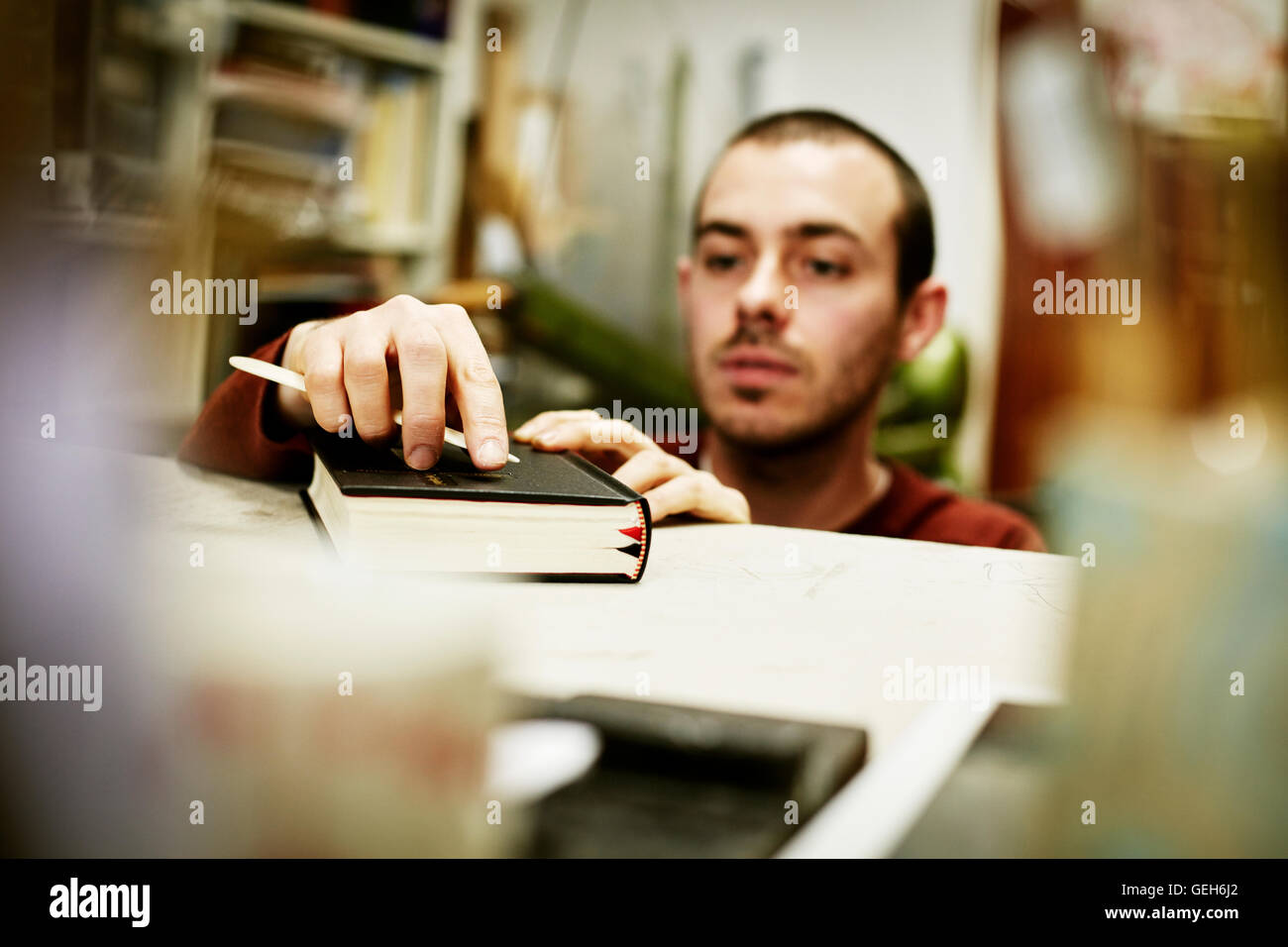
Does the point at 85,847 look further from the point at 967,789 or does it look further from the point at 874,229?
the point at 874,229

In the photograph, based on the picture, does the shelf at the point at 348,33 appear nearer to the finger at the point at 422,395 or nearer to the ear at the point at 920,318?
the ear at the point at 920,318

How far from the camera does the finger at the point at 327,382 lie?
0.57 meters

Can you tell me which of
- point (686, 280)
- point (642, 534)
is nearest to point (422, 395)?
point (642, 534)

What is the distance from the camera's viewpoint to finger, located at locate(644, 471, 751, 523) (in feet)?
2.20

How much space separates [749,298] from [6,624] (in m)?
0.82

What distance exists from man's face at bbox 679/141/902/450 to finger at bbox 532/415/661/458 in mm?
425

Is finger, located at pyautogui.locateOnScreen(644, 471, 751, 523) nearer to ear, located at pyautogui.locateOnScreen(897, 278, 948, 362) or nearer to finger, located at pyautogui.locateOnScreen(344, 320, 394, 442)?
finger, located at pyautogui.locateOnScreen(344, 320, 394, 442)

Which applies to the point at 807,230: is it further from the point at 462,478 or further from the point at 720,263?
the point at 462,478

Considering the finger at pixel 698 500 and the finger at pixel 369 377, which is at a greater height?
the finger at pixel 369 377

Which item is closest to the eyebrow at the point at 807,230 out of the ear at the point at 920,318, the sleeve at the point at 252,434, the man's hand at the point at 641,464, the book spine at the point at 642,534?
the ear at the point at 920,318

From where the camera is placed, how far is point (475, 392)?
0.55 m

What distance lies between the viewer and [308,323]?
Answer: 71cm

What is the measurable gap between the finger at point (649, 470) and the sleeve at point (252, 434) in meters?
0.23

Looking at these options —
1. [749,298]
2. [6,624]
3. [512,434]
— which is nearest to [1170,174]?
[749,298]
